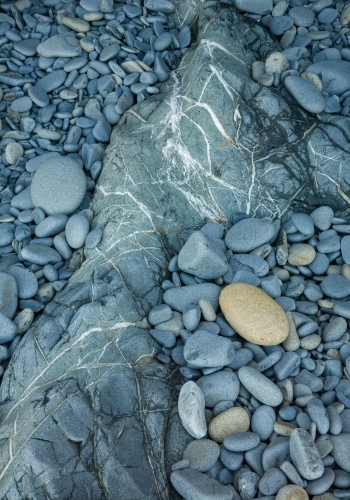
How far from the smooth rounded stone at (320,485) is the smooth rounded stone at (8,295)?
1.75 m

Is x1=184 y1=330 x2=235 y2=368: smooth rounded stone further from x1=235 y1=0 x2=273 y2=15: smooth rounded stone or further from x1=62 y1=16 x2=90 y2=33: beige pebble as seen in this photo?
x1=62 y1=16 x2=90 y2=33: beige pebble

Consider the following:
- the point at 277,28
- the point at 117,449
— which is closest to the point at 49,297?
the point at 117,449

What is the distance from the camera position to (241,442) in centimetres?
252

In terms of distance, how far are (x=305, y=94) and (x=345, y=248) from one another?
1.05m

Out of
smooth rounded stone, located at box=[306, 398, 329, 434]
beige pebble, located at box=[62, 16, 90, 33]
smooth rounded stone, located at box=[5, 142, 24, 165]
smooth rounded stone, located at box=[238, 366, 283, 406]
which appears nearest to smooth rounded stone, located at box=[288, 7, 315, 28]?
beige pebble, located at box=[62, 16, 90, 33]

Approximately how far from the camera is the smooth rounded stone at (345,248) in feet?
11.0

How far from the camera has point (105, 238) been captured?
3.33 m

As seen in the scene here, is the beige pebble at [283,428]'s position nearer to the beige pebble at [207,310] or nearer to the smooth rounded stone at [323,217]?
the beige pebble at [207,310]

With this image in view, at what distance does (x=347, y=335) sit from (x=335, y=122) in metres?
1.43

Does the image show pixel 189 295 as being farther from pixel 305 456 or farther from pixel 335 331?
pixel 305 456

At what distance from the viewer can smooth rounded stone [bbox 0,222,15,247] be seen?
354 centimetres

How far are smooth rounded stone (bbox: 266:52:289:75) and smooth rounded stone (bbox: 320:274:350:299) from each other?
1.46 m

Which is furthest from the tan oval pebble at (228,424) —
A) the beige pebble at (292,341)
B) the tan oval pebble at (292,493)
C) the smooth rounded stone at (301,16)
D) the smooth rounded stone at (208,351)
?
the smooth rounded stone at (301,16)

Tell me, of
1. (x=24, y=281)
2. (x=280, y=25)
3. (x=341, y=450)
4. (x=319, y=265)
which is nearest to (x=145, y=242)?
(x=24, y=281)
